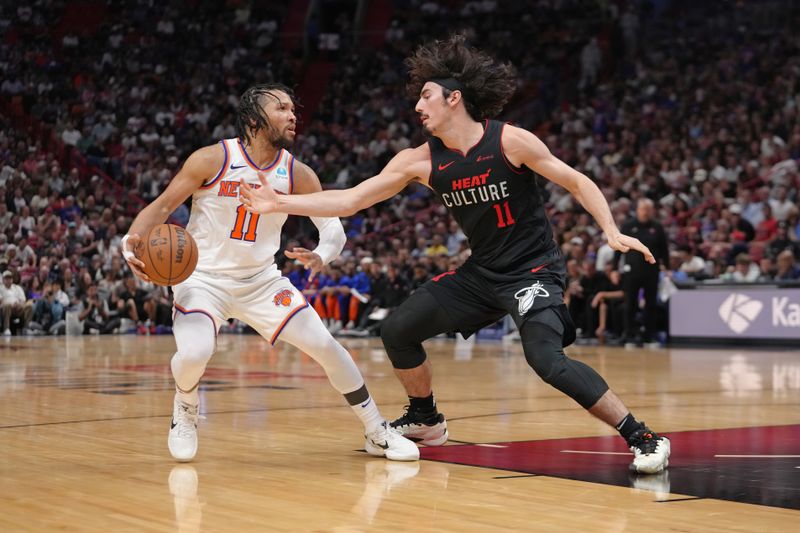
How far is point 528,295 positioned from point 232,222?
5.55ft

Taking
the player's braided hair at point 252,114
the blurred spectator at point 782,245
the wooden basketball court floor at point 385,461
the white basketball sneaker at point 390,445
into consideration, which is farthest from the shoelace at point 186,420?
the blurred spectator at point 782,245

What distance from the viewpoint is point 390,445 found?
19.8ft

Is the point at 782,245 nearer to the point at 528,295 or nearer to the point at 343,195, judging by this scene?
the point at 528,295

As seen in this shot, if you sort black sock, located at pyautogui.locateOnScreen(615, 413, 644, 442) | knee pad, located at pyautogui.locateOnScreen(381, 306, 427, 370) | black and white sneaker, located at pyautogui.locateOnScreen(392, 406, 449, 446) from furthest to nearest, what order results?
black and white sneaker, located at pyautogui.locateOnScreen(392, 406, 449, 446), knee pad, located at pyautogui.locateOnScreen(381, 306, 427, 370), black sock, located at pyautogui.locateOnScreen(615, 413, 644, 442)

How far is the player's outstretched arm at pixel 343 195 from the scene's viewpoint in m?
5.47

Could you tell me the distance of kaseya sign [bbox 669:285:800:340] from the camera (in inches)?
668

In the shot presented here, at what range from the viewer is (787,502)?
4.62 meters

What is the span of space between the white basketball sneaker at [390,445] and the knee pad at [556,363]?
815 mm

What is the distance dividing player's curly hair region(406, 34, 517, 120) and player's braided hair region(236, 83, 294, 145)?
0.83m

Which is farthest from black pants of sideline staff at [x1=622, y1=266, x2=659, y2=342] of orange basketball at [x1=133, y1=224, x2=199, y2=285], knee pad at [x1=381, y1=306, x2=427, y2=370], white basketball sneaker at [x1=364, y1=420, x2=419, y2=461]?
orange basketball at [x1=133, y1=224, x2=199, y2=285]

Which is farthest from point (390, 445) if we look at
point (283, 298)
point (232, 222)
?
point (232, 222)

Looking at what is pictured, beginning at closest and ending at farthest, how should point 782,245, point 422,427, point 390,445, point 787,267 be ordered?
point 390,445 → point 422,427 → point 787,267 → point 782,245

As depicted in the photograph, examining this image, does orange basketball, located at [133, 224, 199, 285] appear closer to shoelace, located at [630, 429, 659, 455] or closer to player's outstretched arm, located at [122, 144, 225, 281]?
player's outstretched arm, located at [122, 144, 225, 281]

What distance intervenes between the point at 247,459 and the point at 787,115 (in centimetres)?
1915
